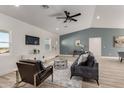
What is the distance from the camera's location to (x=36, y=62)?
272cm

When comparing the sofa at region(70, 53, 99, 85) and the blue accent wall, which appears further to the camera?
the blue accent wall

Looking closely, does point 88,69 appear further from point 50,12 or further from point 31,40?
point 31,40

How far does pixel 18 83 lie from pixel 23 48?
2.48 metres

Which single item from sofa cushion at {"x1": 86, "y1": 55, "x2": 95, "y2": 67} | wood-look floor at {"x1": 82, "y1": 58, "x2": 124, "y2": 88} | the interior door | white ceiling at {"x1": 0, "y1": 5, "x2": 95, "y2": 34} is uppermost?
white ceiling at {"x1": 0, "y1": 5, "x2": 95, "y2": 34}

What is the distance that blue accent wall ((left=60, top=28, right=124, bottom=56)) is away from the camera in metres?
9.60

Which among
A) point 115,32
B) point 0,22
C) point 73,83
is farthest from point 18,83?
point 115,32

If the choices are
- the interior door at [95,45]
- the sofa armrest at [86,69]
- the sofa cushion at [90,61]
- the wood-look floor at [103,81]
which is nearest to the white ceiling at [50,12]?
the sofa cushion at [90,61]

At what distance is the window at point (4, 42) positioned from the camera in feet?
13.7

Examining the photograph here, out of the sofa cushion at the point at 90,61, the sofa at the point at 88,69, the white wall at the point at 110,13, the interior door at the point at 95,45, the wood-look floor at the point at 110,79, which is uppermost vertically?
the white wall at the point at 110,13

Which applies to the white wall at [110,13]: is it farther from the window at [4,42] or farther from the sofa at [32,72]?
the window at [4,42]

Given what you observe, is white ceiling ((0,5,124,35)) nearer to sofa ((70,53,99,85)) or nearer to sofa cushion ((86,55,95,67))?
sofa cushion ((86,55,95,67))

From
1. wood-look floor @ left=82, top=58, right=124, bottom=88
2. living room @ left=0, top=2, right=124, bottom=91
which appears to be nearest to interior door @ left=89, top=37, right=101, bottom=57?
living room @ left=0, top=2, right=124, bottom=91

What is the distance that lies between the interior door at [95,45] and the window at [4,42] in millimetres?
7933

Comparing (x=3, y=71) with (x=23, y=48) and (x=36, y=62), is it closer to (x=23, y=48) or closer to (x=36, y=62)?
(x=23, y=48)
